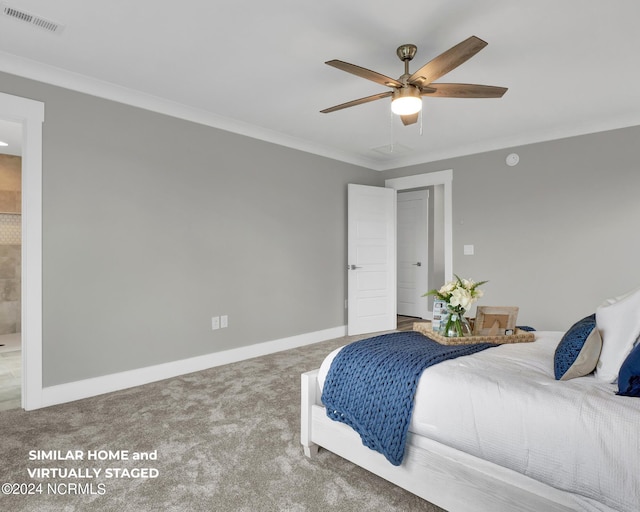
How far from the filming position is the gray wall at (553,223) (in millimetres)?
3740

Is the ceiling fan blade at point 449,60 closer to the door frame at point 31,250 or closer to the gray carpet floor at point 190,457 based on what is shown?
the gray carpet floor at point 190,457

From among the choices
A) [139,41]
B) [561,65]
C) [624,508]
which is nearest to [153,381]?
[139,41]

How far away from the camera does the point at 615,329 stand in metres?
1.61

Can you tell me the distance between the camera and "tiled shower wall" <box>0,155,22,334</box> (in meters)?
5.12

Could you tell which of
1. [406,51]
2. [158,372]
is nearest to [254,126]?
[406,51]

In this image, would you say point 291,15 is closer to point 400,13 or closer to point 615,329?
point 400,13

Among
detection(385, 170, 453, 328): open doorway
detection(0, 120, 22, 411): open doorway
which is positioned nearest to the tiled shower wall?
detection(0, 120, 22, 411): open doorway

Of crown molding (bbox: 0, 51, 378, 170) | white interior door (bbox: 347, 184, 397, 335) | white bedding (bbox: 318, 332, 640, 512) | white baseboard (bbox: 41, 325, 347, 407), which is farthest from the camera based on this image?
white interior door (bbox: 347, 184, 397, 335)

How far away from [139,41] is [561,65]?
281cm

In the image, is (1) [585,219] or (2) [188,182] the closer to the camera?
(2) [188,182]

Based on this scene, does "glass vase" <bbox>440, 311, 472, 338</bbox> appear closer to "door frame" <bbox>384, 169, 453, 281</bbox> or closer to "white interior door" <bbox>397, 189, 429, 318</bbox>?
"door frame" <bbox>384, 169, 453, 281</bbox>

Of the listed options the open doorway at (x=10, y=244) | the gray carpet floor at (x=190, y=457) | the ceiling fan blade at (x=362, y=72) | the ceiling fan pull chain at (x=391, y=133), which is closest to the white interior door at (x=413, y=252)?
the ceiling fan pull chain at (x=391, y=133)

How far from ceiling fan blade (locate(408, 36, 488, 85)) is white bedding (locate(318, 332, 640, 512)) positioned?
5.04 feet

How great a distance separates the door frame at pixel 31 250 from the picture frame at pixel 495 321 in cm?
300
